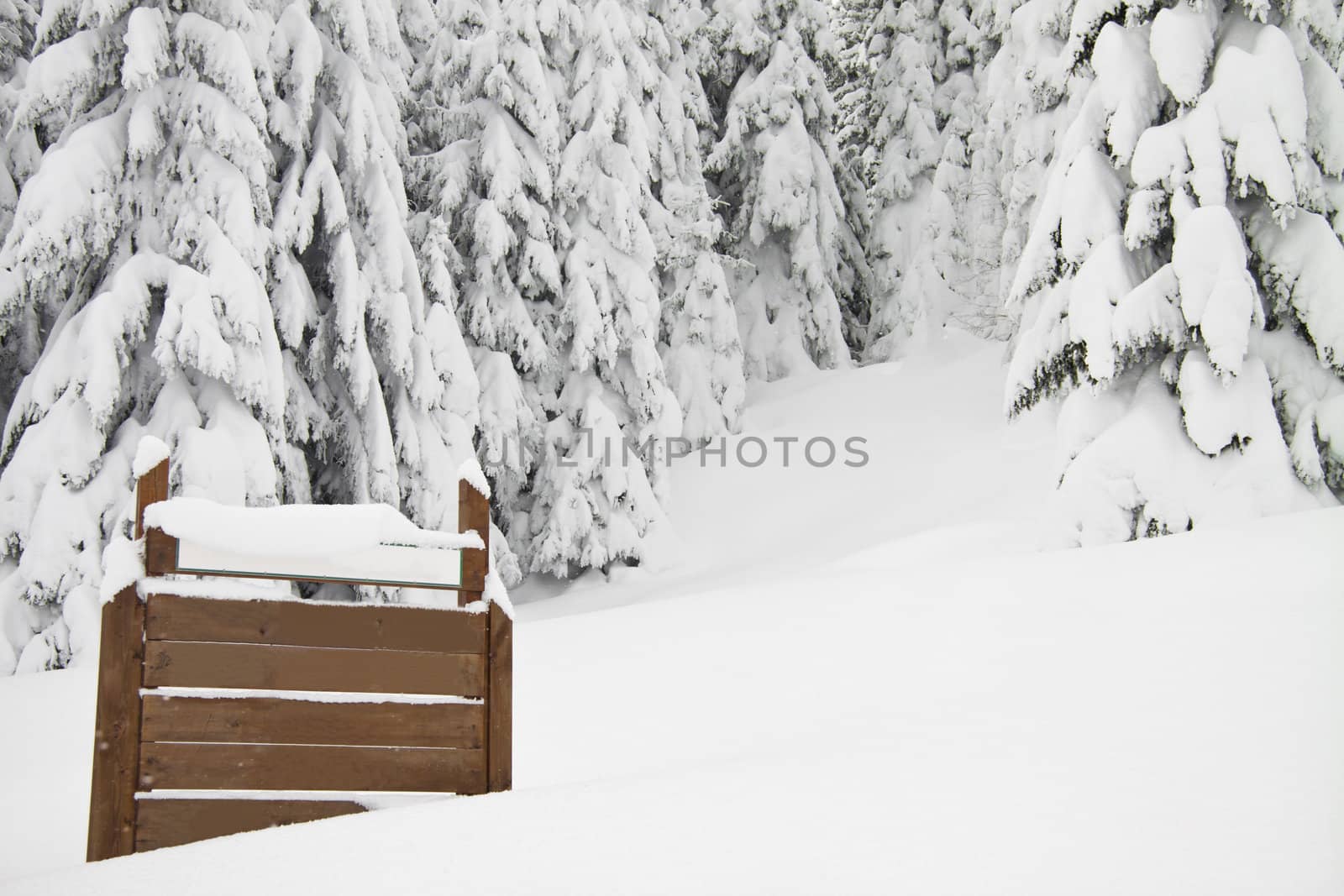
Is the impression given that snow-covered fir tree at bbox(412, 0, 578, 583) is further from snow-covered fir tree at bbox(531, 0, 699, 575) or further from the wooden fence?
the wooden fence

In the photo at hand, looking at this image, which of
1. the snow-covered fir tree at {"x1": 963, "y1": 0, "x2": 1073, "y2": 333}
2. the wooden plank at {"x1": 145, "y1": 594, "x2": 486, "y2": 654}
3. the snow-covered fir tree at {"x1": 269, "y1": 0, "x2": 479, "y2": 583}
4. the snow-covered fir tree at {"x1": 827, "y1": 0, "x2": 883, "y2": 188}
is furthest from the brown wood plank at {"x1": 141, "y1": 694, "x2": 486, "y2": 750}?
the snow-covered fir tree at {"x1": 827, "y1": 0, "x2": 883, "y2": 188}

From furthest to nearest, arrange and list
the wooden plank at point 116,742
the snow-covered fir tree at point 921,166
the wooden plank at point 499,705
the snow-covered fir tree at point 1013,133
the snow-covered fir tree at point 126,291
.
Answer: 1. the snow-covered fir tree at point 921,166
2. the snow-covered fir tree at point 1013,133
3. the snow-covered fir tree at point 126,291
4. the wooden plank at point 499,705
5. the wooden plank at point 116,742

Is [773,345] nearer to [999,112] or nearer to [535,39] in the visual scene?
[999,112]

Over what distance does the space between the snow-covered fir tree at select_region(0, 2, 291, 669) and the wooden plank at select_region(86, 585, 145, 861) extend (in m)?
6.67

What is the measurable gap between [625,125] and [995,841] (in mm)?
14843

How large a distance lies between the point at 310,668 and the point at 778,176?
1871 cm

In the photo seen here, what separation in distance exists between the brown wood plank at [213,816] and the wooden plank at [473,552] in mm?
1033

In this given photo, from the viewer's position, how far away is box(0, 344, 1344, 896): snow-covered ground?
3.45m

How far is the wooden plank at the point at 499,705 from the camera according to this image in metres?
4.59

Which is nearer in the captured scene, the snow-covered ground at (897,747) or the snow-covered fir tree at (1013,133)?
the snow-covered ground at (897,747)

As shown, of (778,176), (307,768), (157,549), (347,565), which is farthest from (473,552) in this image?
(778,176)

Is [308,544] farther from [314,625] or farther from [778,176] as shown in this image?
[778,176]

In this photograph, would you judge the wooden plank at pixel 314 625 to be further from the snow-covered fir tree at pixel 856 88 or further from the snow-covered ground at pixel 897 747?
the snow-covered fir tree at pixel 856 88

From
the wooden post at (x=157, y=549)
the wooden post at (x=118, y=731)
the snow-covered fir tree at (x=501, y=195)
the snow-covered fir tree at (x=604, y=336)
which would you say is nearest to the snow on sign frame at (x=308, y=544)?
the wooden post at (x=157, y=549)
